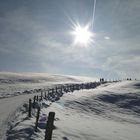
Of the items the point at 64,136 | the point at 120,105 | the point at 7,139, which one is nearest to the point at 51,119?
the point at 7,139

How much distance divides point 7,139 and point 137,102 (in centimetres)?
2917

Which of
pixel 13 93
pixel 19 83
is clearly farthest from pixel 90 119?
pixel 19 83

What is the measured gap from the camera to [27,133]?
11141 millimetres

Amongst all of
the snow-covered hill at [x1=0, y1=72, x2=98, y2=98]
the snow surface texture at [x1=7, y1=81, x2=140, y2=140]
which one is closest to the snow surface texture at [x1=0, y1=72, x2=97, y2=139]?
the snow-covered hill at [x1=0, y1=72, x2=98, y2=98]

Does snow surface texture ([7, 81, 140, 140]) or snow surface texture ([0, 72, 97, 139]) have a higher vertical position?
snow surface texture ([0, 72, 97, 139])

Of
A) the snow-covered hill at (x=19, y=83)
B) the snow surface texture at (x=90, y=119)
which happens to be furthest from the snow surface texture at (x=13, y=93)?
the snow surface texture at (x=90, y=119)

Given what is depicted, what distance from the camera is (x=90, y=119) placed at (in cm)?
2142

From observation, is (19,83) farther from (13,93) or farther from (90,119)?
(90,119)

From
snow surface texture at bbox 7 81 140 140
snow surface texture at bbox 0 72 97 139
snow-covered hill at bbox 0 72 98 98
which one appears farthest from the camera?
snow-covered hill at bbox 0 72 98 98

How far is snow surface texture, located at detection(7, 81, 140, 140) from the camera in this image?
12402mm

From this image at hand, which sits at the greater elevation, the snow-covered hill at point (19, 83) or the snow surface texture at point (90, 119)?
the snow-covered hill at point (19, 83)

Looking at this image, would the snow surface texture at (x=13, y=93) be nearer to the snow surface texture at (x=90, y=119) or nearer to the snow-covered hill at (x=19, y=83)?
the snow-covered hill at (x=19, y=83)

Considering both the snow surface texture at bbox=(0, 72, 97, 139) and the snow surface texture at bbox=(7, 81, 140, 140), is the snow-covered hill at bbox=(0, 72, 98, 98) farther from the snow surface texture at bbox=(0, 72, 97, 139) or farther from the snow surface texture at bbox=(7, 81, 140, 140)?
the snow surface texture at bbox=(7, 81, 140, 140)

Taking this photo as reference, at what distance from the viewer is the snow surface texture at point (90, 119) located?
12402 millimetres
